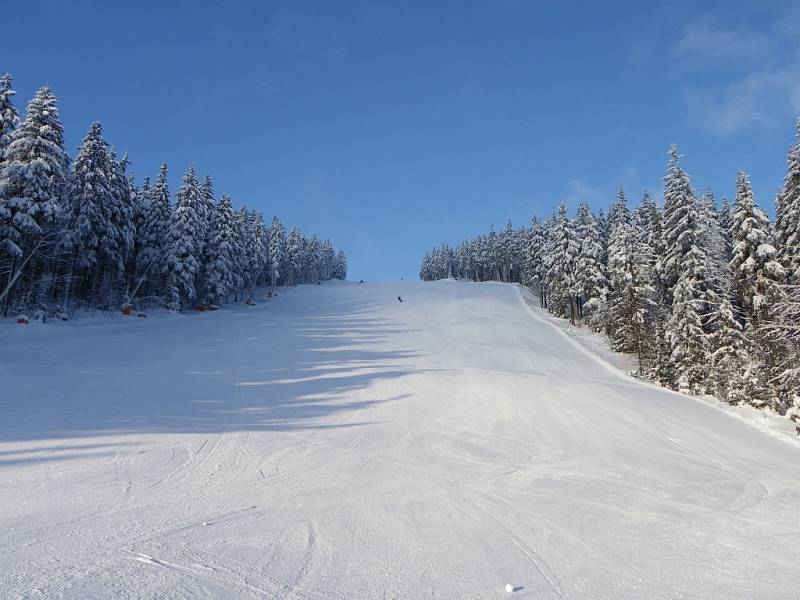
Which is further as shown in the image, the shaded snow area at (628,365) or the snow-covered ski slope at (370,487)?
the shaded snow area at (628,365)

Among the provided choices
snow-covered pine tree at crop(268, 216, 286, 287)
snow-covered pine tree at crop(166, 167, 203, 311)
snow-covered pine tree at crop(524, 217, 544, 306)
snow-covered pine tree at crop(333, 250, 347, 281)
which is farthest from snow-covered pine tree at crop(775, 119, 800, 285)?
snow-covered pine tree at crop(333, 250, 347, 281)

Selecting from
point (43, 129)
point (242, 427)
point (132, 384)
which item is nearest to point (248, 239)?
point (43, 129)

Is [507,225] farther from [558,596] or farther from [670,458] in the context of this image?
[558,596]

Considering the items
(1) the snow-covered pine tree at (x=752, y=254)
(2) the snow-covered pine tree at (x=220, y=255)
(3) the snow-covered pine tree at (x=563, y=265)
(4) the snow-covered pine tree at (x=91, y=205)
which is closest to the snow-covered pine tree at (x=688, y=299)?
(1) the snow-covered pine tree at (x=752, y=254)

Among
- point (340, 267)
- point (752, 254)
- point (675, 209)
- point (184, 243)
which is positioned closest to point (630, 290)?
point (675, 209)

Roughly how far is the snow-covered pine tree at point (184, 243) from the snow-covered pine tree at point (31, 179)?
1206cm

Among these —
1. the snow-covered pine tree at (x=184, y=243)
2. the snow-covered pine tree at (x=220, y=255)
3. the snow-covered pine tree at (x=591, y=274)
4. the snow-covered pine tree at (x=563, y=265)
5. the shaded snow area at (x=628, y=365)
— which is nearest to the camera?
the shaded snow area at (x=628, y=365)

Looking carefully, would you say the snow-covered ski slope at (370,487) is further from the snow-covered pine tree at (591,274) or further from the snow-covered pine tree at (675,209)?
the snow-covered pine tree at (591,274)

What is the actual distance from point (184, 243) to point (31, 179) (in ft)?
48.8

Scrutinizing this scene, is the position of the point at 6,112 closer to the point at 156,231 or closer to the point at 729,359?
the point at 156,231

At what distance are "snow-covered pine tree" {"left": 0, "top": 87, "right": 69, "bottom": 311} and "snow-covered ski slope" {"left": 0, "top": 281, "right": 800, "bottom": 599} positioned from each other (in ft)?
38.0

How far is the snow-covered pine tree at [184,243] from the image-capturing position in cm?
4141

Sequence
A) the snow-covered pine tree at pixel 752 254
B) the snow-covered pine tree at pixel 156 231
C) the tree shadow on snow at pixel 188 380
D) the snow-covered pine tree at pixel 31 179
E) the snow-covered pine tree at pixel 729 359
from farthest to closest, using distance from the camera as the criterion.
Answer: the snow-covered pine tree at pixel 156 231
the snow-covered pine tree at pixel 31 179
the snow-covered pine tree at pixel 752 254
the snow-covered pine tree at pixel 729 359
the tree shadow on snow at pixel 188 380

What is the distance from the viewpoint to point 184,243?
4194cm
